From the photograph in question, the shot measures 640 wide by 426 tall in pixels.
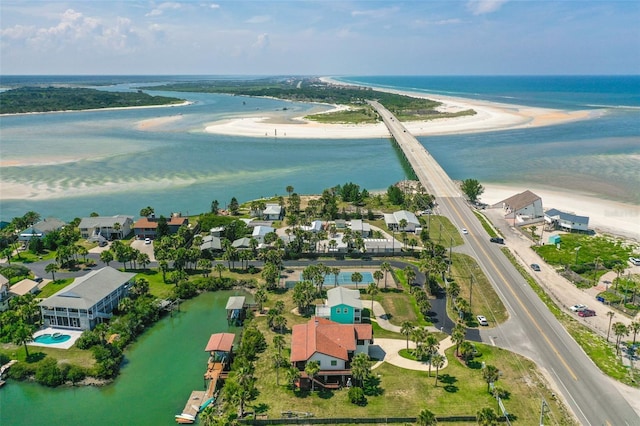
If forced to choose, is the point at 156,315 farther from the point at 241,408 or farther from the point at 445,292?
the point at 445,292

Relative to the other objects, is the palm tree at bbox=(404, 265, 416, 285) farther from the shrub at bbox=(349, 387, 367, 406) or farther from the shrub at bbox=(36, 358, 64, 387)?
the shrub at bbox=(36, 358, 64, 387)

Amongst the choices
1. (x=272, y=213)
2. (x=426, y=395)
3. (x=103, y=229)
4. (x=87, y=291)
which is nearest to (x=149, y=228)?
(x=103, y=229)

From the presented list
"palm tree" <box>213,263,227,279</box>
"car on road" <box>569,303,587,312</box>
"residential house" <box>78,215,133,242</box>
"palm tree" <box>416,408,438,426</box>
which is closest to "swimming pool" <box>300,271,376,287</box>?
"palm tree" <box>213,263,227,279</box>

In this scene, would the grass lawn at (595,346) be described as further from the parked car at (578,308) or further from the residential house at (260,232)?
the residential house at (260,232)

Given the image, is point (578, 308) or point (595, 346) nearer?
point (595, 346)

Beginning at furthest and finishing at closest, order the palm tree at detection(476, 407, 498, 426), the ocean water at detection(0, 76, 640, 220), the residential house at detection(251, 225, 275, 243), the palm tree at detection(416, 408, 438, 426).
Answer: the ocean water at detection(0, 76, 640, 220) → the residential house at detection(251, 225, 275, 243) → the palm tree at detection(476, 407, 498, 426) → the palm tree at detection(416, 408, 438, 426)

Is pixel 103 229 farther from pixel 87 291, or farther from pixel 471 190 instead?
pixel 471 190

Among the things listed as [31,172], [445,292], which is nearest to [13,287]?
[445,292]
